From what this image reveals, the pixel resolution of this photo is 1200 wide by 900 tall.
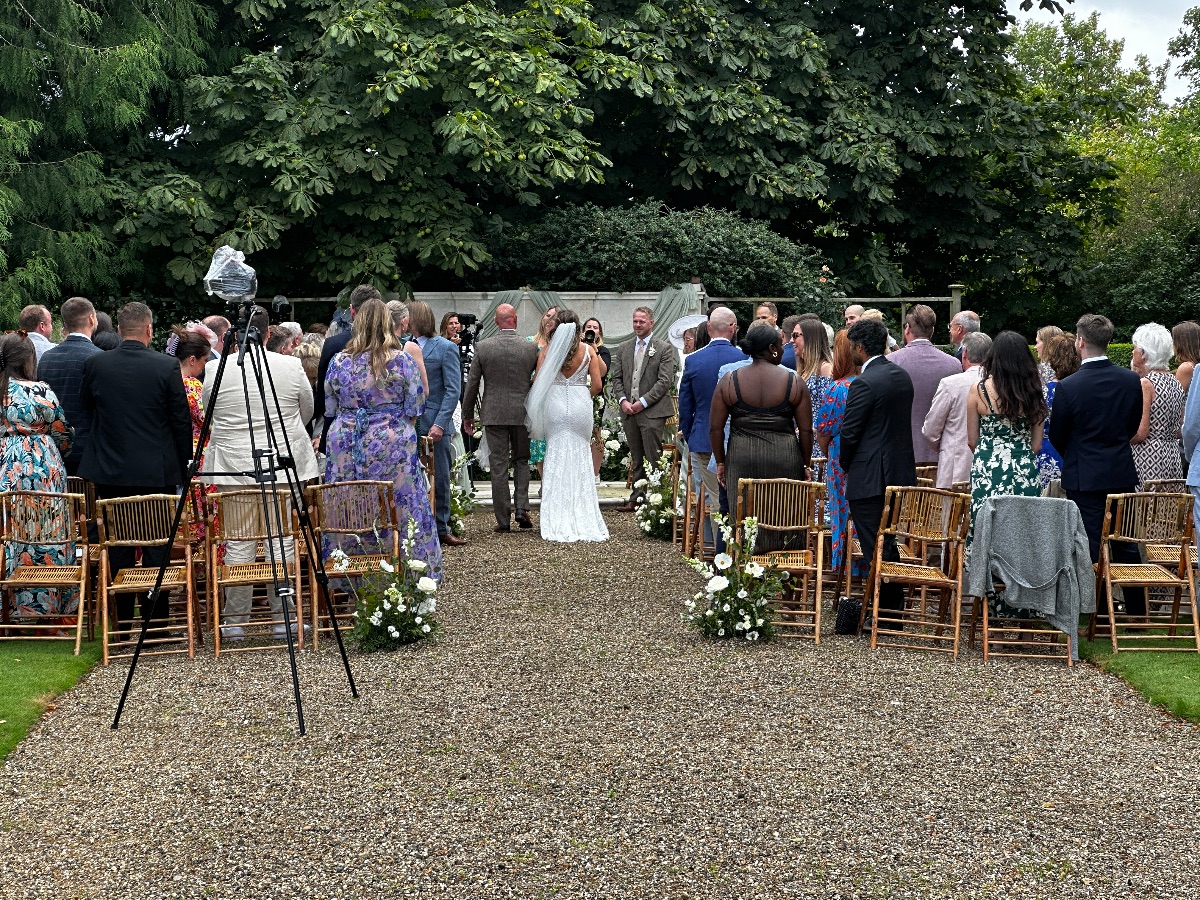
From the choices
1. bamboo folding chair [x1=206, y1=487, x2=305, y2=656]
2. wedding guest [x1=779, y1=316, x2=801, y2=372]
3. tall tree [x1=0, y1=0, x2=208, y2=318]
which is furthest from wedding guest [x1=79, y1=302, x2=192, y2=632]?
tall tree [x1=0, y1=0, x2=208, y2=318]

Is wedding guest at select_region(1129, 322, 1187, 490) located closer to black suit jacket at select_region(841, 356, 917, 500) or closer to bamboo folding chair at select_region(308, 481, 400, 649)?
black suit jacket at select_region(841, 356, 917, 500)

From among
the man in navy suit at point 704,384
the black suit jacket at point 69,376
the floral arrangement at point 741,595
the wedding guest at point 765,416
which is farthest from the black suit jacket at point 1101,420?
the black suit jacket at point 69,376

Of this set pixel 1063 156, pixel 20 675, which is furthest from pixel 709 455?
pixel 1063 156

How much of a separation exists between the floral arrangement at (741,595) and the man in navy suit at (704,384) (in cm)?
199

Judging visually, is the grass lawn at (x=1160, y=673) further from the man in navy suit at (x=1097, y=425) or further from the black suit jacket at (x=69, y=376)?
the black suit jacket at (x=69, y=376)

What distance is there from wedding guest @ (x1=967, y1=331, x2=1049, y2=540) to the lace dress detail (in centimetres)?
463

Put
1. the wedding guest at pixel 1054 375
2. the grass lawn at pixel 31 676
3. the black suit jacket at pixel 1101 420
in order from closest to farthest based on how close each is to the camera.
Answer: the grass lawn at pixel 31 676, the black suit jacket at pixel 1101 420, the wedding guest at pixel 1054 375

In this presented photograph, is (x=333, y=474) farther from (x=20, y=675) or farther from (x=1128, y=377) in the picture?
(x=1128, y=377)

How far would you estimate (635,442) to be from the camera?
14.1m

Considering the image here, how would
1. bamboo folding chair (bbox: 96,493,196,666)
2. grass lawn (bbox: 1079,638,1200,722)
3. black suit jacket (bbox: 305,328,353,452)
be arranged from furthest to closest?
black suit jacket (bbox: 305,328,353,452), bamboo folding chair (bbox: 96,493,196,666), grass lawn (bbox: 1079,638,1200,722)

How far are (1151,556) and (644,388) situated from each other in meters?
6.17

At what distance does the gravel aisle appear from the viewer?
15.3 ft

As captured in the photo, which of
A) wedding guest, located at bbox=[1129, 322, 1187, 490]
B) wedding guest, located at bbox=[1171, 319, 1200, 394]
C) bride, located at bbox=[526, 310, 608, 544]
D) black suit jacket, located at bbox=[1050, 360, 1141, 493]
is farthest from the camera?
bride, located at bbox=[526, 310, 608, 544]

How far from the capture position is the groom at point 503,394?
40.4ft
